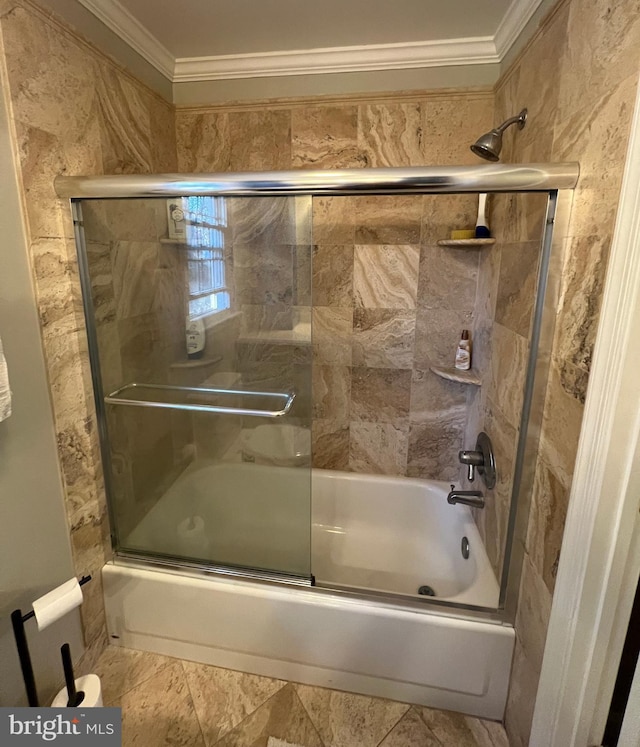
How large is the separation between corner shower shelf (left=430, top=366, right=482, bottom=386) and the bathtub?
0.55 m

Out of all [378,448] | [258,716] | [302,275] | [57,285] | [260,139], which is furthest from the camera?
[378,448]

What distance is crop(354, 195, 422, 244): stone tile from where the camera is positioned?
1832 mm

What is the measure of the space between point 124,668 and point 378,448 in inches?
53.0

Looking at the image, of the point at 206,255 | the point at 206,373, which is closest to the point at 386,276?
the point at 206,255

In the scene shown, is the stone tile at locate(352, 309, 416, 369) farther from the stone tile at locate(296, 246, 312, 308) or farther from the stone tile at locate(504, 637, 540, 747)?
the stone tile at locate(504, 637, 540, 747)

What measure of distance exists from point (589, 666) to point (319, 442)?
1387 millimetres

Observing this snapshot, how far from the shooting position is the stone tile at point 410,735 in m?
1.28

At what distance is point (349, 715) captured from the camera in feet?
4.48

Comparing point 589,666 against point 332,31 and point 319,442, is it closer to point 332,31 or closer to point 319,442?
point 319,442

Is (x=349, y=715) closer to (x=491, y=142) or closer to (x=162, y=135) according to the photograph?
(x=491, y=142)

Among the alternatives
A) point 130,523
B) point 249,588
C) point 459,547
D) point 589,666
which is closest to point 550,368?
point 589,666

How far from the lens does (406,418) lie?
2.05 meters

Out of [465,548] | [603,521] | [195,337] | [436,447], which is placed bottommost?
[465,548]

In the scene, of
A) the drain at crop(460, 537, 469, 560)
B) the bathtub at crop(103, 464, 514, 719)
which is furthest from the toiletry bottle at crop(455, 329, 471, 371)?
the drain at crop(460, 537, 469, 560)
